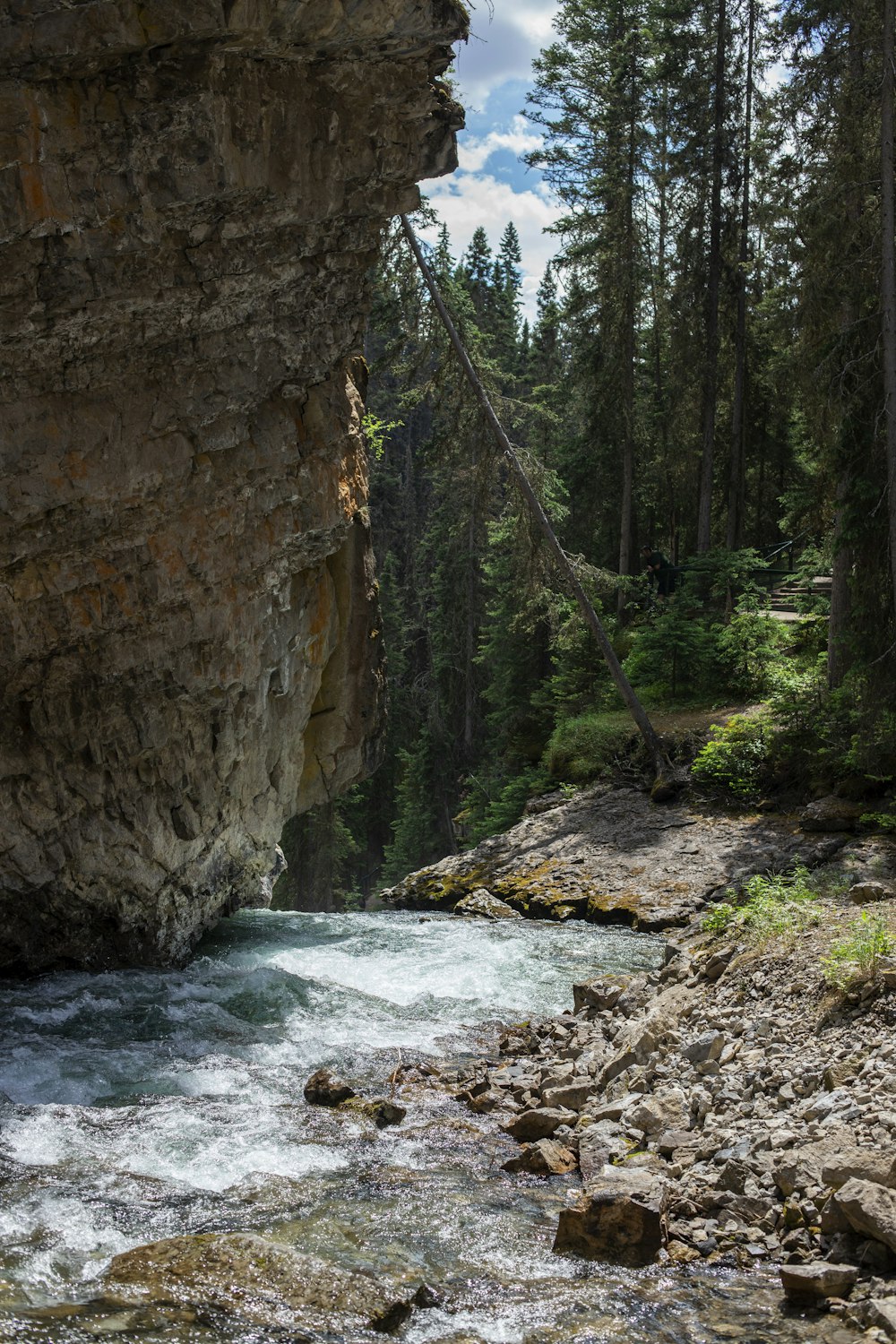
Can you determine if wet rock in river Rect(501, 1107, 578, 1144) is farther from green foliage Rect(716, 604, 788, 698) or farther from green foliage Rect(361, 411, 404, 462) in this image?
green foliage Rect(716, 604, 788, 698)

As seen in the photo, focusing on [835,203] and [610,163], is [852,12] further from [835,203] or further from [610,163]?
[610,163]

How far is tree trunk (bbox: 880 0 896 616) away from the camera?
1314 cm

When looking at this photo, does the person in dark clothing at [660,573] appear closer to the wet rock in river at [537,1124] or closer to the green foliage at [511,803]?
the green foliage at [511,803]

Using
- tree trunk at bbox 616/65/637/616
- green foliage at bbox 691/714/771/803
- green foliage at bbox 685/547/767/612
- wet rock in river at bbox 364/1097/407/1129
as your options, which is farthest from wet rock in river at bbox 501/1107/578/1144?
tree trunk at bbox 616/65/637/616

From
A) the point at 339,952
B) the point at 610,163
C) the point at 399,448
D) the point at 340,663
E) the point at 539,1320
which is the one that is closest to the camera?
the point at 539,1320

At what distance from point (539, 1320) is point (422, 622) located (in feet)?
145

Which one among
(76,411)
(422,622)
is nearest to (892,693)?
→ (76,411)

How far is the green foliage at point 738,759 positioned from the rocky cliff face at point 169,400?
778cm

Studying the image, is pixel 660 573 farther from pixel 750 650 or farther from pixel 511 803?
pixel 511 803

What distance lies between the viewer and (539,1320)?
4695 mm

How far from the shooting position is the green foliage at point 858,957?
725cm

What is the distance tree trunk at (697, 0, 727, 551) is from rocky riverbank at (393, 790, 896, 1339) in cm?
1549

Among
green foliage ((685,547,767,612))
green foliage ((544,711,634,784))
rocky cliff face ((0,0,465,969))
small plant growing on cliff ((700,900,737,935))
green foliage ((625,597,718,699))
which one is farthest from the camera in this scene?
green foliage ((685,547,767,612))

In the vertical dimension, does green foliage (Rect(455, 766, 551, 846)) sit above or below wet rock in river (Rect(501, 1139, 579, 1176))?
below
